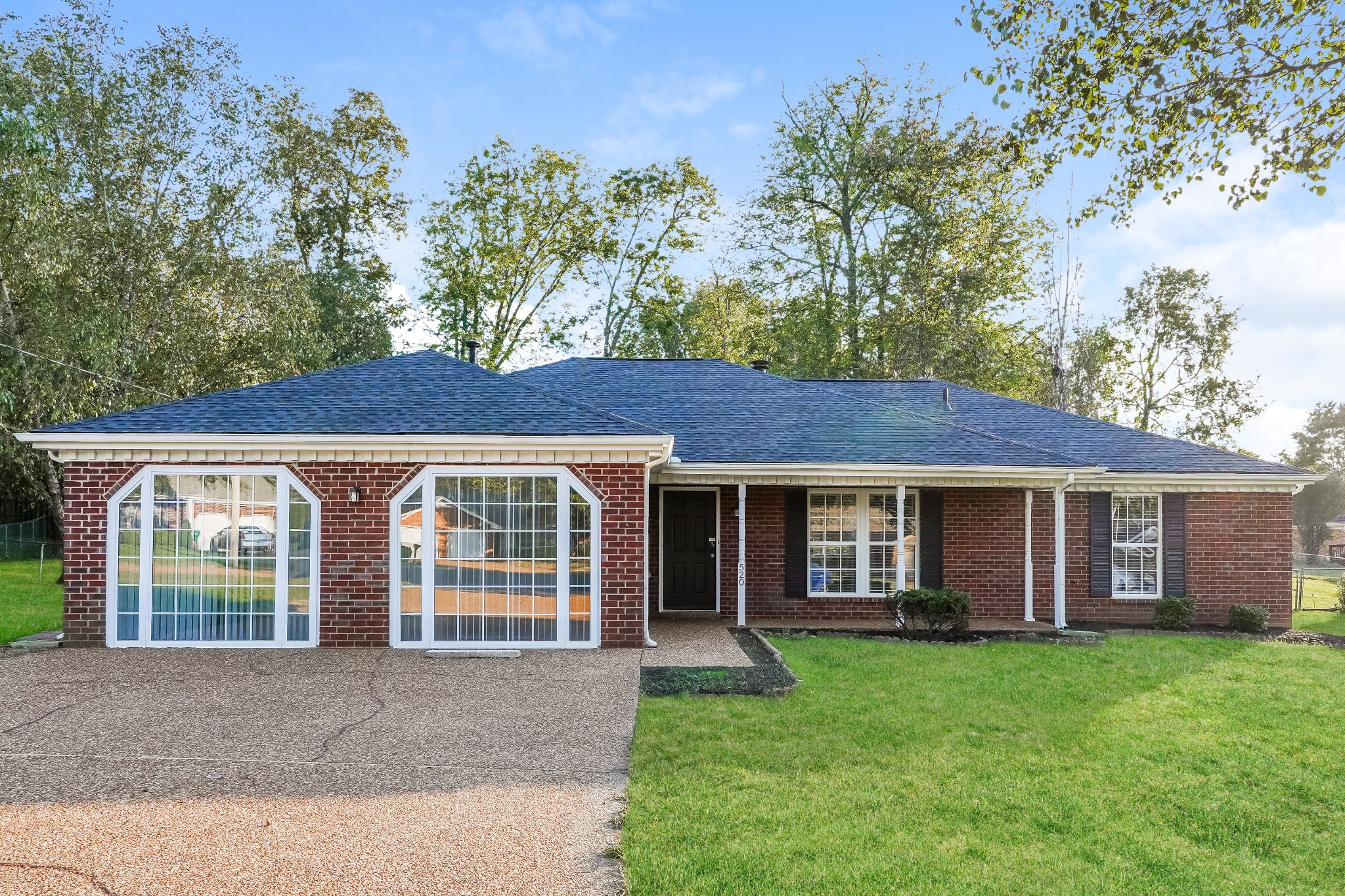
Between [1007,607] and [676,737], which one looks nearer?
[676,737]

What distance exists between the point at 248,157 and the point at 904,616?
63.0 feet

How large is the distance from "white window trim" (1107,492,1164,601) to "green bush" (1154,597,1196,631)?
1.50 ft

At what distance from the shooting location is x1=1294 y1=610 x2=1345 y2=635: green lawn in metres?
14.3

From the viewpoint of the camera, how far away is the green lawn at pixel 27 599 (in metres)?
12.0

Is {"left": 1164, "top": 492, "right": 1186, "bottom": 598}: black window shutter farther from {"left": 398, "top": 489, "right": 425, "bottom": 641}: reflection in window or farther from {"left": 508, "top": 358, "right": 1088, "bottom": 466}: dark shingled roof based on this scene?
{"left": 398, "top": 489, "right": 425, "bottom": 641}: reflection in window

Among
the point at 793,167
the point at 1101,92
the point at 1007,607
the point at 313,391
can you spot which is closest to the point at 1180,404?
the point at 793,167

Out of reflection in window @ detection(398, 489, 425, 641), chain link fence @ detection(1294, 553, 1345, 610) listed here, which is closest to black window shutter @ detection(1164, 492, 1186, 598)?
chain link fence @ detection(1294, 553, 1345, 610)

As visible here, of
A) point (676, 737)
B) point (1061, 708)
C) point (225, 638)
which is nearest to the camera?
point (676, 737)

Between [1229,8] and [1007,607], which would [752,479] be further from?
[1229,8]

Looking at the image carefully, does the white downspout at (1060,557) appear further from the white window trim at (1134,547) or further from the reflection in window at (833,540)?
the reflection in window at (833,540)

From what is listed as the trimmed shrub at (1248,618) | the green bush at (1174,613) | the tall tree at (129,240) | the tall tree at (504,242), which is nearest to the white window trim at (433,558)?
the green bush at (1174,613)

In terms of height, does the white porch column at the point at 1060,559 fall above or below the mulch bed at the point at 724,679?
above

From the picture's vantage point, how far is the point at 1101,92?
7.29 metres

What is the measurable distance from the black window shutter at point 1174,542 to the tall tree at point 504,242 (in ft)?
69.3
